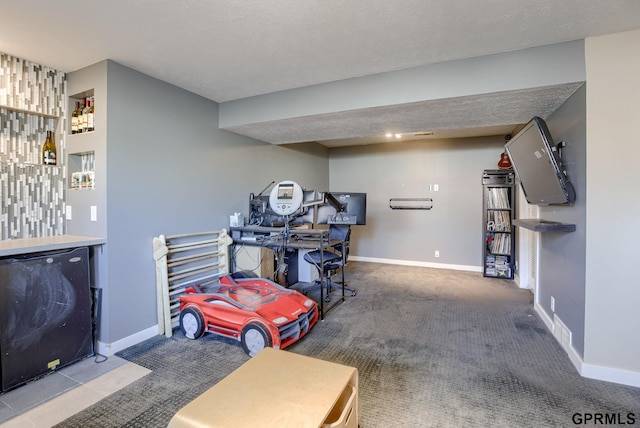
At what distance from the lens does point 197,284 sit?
3197 millimetres

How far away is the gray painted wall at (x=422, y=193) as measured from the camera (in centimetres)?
539

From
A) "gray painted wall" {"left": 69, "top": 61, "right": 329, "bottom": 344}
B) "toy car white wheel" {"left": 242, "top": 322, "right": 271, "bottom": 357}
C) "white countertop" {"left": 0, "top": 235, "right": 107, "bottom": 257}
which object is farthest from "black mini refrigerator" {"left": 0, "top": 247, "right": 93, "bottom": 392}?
"toy car white wheel" {"left": 242, "top": 322, "right": 271, "bottom": 357}

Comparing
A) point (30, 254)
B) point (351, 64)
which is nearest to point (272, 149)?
point (351, 64)

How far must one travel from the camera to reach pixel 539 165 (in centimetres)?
253

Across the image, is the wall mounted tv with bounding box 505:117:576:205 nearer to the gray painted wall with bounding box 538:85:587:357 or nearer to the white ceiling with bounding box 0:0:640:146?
the gray painted wall with bounding box 538:85:587:357

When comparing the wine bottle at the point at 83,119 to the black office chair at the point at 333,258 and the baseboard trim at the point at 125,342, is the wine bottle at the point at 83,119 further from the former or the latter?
the black office chair at the point at 333,258

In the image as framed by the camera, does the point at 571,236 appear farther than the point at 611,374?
Yes

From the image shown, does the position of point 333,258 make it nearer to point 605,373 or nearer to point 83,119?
point 605,373

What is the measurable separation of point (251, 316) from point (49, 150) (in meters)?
2.42

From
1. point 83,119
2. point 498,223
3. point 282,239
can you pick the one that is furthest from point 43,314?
point 498,223

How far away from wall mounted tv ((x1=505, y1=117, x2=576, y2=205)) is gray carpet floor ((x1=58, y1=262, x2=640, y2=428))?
1.35 meters

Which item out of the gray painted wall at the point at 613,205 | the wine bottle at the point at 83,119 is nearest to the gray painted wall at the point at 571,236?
the gray painted wall at the point at 613,205

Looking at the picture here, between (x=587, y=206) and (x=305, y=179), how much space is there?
429 cm

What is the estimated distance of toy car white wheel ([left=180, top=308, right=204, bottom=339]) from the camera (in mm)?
2736
